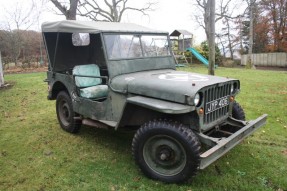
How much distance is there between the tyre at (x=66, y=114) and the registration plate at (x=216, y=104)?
266cm

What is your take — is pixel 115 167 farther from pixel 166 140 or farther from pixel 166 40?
pixel 166 40

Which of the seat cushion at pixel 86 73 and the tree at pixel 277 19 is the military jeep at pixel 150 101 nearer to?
the seat cushion at pixel 86 73

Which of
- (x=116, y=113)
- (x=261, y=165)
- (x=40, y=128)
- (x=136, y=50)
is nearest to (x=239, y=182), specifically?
(x=261, y=165)

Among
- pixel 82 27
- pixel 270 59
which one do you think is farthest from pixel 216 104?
pixel 270 59

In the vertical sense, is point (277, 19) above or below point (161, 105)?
above

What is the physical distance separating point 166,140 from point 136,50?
1.87 metres

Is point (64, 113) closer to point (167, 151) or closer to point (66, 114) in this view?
point (66, 114)

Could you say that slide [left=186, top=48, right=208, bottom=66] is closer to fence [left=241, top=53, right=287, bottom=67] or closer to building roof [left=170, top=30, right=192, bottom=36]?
building roof [left=170, top=30, right=192, bottom=36]

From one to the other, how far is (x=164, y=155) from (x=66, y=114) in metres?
2.79

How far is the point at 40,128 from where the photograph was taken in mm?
5902

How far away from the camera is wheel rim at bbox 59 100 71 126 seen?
5535 millimetres

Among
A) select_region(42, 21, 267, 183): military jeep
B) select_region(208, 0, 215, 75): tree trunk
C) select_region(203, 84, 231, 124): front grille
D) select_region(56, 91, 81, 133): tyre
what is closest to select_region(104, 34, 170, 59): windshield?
select_region(42, 21, 267, 183): military jeep

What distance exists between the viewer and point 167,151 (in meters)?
3.56

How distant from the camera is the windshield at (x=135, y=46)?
178 inches
